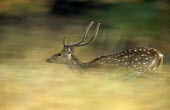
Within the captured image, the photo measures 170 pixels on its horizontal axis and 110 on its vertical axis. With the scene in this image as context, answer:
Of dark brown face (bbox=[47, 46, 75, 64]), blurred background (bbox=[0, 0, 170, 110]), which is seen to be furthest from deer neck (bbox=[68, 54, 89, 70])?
blurred background (bbox=[0, 0, 170, 110])

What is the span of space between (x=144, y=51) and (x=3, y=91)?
163 cm

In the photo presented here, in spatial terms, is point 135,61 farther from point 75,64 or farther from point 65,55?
point 65,55

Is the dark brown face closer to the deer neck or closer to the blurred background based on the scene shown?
the deer neck

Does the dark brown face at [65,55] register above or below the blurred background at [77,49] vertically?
above

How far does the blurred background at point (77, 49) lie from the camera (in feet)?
15.3

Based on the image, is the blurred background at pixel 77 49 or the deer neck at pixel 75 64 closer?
the blurred background at pixel 77 49

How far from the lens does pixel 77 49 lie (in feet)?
24.1

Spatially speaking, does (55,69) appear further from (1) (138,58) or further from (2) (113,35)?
(2) (113,35)

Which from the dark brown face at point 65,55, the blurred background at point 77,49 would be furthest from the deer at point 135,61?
the dark brown face at point 65,55

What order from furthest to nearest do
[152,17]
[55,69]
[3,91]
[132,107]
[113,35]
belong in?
[113,35] < [152,17] < [55,69] < [3,91] < [132,107]

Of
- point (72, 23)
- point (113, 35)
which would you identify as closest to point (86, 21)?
point (72, 23)

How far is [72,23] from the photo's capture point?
29.7ft

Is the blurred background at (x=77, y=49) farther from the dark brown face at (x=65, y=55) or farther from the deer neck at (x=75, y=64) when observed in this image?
the dark brown face at (x=65, y=55)

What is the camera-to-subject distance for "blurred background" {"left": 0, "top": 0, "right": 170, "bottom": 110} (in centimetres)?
465
